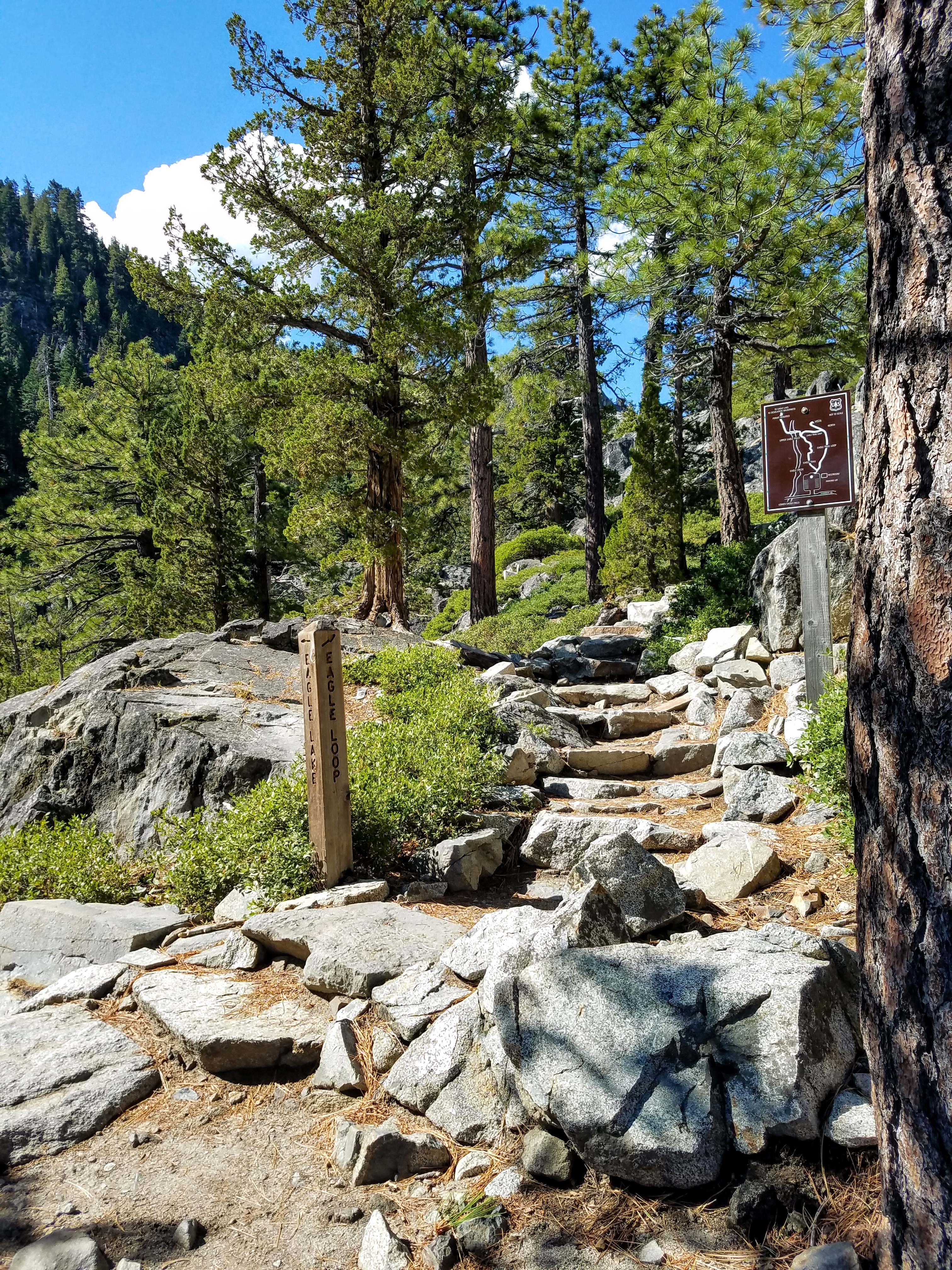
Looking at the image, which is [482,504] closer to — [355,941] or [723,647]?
[723,647]

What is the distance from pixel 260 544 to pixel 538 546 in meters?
10.6

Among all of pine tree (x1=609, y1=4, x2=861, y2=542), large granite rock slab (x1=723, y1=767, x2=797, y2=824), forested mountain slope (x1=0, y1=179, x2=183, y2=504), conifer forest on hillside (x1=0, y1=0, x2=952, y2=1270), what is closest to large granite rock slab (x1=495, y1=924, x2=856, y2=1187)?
conifer forest on hillside (x1=0, y1=0, x2=952, y2=1270)

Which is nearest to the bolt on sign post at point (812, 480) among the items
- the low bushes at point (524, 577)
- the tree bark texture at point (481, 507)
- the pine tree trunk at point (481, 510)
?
the low bushes at point (524, 577)

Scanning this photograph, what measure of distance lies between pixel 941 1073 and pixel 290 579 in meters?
22.2

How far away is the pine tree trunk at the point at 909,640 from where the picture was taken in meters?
1.74

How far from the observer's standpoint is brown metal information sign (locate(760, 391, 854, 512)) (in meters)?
6.34

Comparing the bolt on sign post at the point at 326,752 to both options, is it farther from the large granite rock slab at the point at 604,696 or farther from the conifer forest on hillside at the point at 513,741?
the large granite rock slab at the point at 604,696

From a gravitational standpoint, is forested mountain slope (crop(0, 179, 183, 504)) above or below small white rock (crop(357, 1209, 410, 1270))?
above

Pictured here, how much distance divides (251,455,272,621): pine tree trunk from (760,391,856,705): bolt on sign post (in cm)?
1233

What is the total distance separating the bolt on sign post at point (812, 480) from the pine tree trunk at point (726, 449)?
18.3ft

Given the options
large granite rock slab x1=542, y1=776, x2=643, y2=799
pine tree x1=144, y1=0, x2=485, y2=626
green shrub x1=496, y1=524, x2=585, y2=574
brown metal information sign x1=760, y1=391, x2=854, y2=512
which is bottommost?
large granite rock slab x1=542, y1=776, x2=643, y2=799

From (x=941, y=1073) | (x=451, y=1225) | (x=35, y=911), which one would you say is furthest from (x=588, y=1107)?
(x=35, y=911)

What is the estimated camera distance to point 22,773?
25.8ft

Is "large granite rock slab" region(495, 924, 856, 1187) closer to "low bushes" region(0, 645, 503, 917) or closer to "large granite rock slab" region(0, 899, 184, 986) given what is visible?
"low bushes" region(0, 645, 503, 917)
